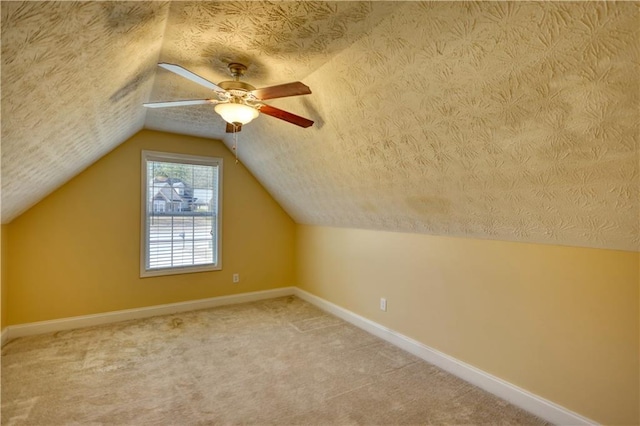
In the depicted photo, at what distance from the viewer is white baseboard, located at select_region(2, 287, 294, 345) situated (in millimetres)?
3260

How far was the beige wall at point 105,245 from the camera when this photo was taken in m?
3.30

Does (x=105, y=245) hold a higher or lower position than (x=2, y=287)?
higher

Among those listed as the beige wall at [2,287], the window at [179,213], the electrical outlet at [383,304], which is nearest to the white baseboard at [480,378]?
the electrical outlet at [383,304]

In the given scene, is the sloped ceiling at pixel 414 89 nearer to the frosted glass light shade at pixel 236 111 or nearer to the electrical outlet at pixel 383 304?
the frosted glass light shade at pixel 236 111

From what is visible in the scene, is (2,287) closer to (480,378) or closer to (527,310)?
(480,378)

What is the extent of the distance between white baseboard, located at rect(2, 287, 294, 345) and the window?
0.43 metres

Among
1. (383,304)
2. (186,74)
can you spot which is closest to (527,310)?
(383,304)

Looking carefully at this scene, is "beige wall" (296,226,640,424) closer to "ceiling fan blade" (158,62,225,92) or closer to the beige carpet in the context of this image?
the beige carpet

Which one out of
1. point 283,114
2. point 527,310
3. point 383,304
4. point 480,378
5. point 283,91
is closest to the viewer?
point 283,91

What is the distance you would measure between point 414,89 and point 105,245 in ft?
12.1

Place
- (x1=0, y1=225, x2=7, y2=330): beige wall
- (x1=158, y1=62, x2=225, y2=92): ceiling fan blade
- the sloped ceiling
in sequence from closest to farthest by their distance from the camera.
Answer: the sloped ceiling → (x1=158, y1=62, x2=225, y2=92): ceiling fan blade → (x1=0, y1=225, x2=7, y2=330): beige wall

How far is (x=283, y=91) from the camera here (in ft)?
5.75

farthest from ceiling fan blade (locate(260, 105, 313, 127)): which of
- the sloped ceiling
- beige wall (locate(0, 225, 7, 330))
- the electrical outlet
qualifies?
beige wall (locate(0, 225, 7, 330))

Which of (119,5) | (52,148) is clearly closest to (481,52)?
(119,5)
